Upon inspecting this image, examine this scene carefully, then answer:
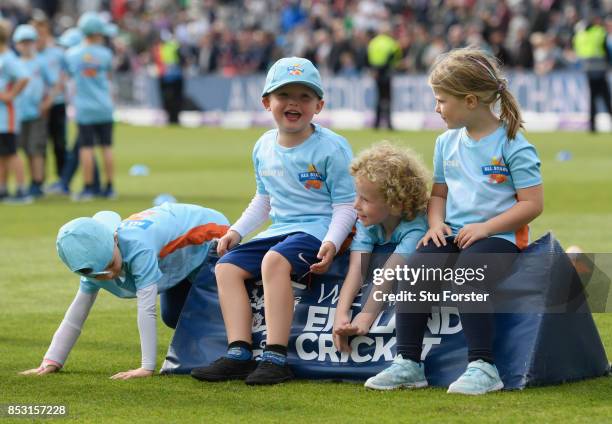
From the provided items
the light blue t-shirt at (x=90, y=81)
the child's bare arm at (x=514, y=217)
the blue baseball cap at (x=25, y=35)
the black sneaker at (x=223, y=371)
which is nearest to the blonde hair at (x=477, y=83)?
the child's bare arm at (x=514, y=217)

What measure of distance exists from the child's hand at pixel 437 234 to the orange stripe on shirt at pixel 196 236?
1337 millimetres

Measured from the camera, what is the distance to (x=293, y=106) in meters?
6.41

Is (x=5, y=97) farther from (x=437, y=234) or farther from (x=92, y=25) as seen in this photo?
(x=437, y=234)

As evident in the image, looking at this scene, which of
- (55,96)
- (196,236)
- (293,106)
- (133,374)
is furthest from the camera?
(55,96)

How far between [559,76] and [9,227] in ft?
54.7

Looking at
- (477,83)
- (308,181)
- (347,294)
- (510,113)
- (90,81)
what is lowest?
(347,294)

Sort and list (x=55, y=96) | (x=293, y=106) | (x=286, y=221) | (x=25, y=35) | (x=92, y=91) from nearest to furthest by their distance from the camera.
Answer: (x=293, y=106) → (x=286, y=221) → (x=92, y=91) → (x=25, y=35) → (x=55, y=96)

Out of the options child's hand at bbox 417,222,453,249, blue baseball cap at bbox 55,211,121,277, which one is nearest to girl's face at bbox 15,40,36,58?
blue baseball cap at bbox 55,211,121,277

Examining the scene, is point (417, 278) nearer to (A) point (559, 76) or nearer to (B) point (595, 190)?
(B) point (595, 190)

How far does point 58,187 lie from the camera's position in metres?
17.0

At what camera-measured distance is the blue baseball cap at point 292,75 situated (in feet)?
20.9

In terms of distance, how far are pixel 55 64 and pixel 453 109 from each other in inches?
441

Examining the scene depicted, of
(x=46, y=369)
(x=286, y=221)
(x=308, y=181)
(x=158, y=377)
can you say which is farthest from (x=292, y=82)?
(x=46, y=369)

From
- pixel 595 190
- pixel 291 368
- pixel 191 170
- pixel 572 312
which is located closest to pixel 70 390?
pixel 291 368
